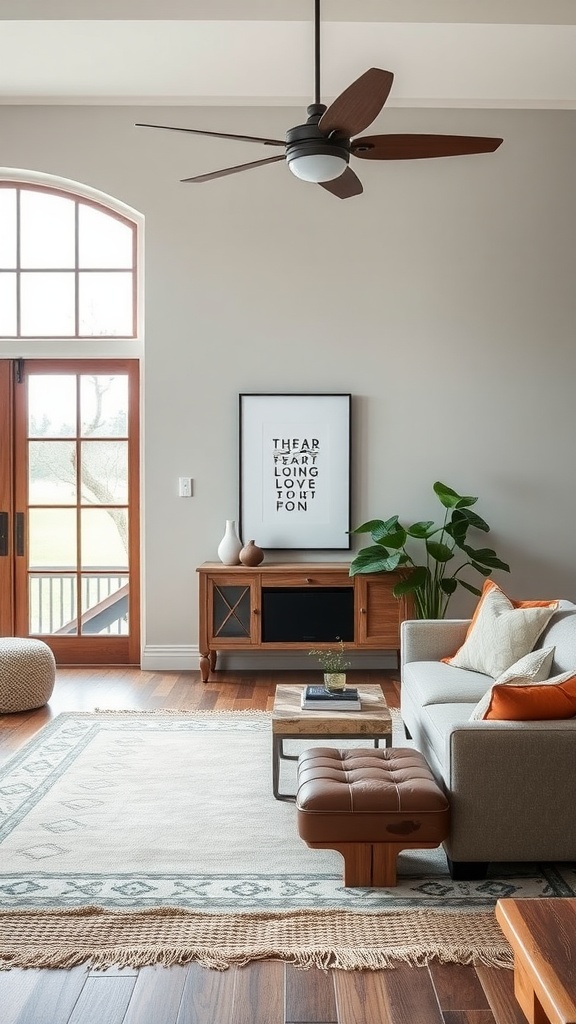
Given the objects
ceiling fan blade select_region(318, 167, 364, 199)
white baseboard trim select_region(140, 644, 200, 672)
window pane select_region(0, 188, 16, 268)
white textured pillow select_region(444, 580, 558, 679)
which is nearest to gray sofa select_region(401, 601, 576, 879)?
white textured pillow select_region(444, 580, 558, 679)

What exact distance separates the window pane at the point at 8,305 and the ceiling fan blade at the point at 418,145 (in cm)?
348

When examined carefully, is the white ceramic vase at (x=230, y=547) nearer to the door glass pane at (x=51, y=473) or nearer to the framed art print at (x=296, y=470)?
the framed art print at (x=296, y=470)

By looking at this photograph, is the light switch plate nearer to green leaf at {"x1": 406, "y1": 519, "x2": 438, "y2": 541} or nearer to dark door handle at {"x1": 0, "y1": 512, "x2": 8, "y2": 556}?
dark door handle at {"x1": 0, "y1": 512, "x2": 8, "y2": 556}

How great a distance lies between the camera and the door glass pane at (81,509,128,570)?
20.0ft

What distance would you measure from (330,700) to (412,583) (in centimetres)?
193

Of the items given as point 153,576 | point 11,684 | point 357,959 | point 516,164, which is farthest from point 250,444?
point 357,959

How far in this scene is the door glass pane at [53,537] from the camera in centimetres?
608

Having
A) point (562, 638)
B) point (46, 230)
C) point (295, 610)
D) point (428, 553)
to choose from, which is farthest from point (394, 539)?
point (46, 230)

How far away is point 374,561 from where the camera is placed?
547cm

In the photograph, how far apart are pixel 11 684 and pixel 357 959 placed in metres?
2.99

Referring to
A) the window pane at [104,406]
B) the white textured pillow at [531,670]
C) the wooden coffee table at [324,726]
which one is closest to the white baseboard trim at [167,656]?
the window pane at [104,406]

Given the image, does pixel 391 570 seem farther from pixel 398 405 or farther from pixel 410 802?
pixel 410 802

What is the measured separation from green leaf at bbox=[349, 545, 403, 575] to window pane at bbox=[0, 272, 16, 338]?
9.28 ft

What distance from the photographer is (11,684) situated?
15.8ft
